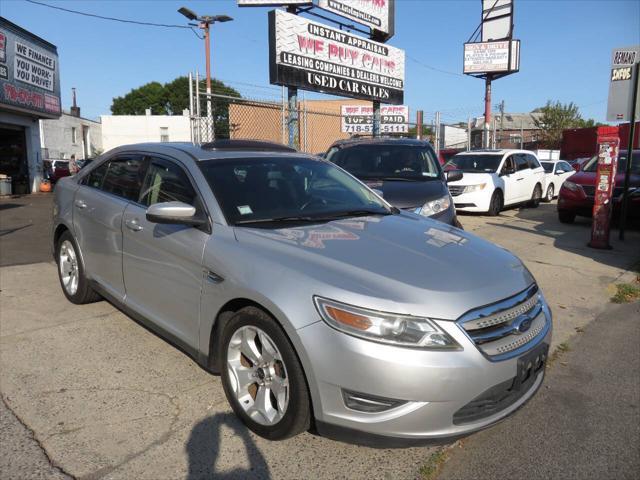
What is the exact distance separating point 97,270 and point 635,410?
162 inches

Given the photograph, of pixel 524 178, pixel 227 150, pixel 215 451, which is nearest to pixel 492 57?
pixel 524 178

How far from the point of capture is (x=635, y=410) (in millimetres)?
3201

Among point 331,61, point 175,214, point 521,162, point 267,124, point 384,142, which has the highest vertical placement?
point 331,61

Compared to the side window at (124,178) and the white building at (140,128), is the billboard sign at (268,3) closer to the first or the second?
the side window at (124,178)

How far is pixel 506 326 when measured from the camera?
2494mm

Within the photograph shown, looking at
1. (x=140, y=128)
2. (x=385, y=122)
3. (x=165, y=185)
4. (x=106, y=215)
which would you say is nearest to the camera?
(x=165, y=185)

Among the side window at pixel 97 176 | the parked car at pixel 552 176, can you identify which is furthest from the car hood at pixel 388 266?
the parked car at pixel 552 176

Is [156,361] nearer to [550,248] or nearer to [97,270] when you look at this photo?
[97,270]

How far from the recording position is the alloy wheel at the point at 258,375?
258 cm

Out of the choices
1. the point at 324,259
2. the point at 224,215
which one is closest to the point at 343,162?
the point at 224,215

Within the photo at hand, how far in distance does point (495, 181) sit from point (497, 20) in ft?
59.5

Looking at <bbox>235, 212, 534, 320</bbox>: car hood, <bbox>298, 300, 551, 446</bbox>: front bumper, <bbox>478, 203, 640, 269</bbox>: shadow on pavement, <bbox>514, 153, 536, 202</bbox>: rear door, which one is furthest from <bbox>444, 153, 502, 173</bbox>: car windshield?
<bbox>298, 300, 551, 446</bbox>: front bumper

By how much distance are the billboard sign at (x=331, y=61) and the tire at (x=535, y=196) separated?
4.81m

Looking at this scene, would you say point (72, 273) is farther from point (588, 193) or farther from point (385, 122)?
point (385, 122)
